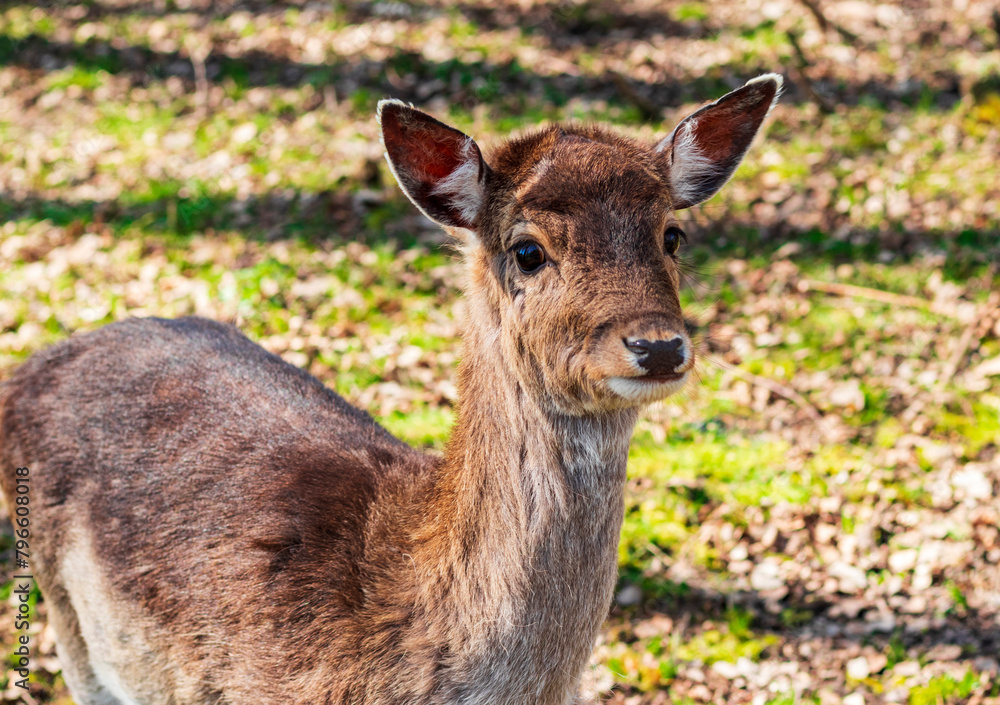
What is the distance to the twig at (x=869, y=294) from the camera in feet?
20.7

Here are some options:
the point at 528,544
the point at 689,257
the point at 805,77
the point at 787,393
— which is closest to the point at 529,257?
the point at 528,544

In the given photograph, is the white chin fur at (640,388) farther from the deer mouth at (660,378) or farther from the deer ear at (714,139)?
the deer ear at (714,139)

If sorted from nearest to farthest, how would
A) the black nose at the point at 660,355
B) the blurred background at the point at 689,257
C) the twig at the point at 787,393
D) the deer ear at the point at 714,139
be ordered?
1. the black nose at the point at 660,355
2. the deer ear at the point at 714,139
3. the blurred background at the point at 689,257
4. the twig at the point at 787,393

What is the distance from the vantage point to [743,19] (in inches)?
387

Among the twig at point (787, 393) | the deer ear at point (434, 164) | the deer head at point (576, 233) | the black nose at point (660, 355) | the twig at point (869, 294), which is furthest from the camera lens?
the twig at point (869, 294)

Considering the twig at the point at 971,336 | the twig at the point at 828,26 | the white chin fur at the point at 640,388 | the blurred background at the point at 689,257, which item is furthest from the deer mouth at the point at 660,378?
the twig at the point at 828,26

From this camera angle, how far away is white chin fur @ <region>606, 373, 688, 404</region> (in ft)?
8.44

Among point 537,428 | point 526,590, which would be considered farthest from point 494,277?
point 526,590

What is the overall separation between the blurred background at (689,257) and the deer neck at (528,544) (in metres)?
0.50

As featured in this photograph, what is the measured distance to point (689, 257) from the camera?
4820 mm

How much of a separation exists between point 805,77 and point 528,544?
7.04 metres

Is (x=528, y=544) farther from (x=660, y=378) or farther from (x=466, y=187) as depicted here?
(x=466, y=187)

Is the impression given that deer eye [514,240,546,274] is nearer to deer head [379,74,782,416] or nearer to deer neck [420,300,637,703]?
deer head [379,74,782,416]

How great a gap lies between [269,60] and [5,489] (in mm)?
7425
